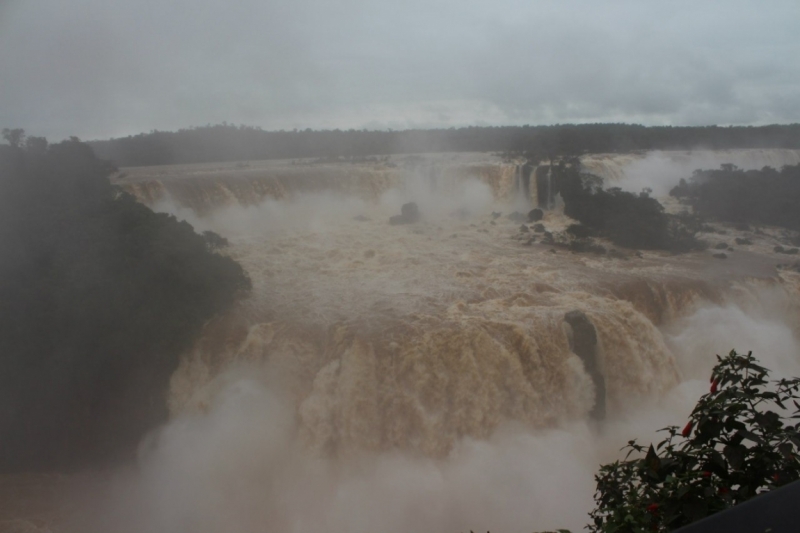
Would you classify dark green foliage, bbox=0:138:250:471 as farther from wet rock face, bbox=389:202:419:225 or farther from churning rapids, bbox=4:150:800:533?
wet rock face, bbox=389:202:419:225

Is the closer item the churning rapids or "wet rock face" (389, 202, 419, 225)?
the churning rapids

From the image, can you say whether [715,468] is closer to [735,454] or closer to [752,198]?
[735,454]

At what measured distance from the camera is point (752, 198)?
22.6 meters

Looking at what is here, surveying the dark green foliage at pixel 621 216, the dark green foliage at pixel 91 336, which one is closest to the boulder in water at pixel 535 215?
the dark green foliage at pixel 621 216

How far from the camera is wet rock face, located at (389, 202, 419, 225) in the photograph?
21.4m

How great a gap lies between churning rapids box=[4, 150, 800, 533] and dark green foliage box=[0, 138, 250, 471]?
663 mm

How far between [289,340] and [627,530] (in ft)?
31.5

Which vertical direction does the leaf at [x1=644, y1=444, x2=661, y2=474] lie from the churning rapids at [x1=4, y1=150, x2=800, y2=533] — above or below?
above

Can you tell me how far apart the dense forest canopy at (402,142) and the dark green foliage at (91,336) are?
2002 centimetres

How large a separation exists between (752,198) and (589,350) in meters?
17.0

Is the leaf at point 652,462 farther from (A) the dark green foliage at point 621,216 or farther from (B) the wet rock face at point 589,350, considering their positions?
(A) the dark green foliage at point 621,216

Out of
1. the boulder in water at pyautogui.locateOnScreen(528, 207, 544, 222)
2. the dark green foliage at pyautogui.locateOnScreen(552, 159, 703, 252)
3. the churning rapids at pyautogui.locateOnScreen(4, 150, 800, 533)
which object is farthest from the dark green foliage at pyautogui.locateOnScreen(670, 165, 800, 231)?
the churning rapids at pyautogui.locateOnScreen(4, 150, 800, 533)

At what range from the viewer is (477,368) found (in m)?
10.1

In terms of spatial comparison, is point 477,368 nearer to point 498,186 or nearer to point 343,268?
point 343,268
